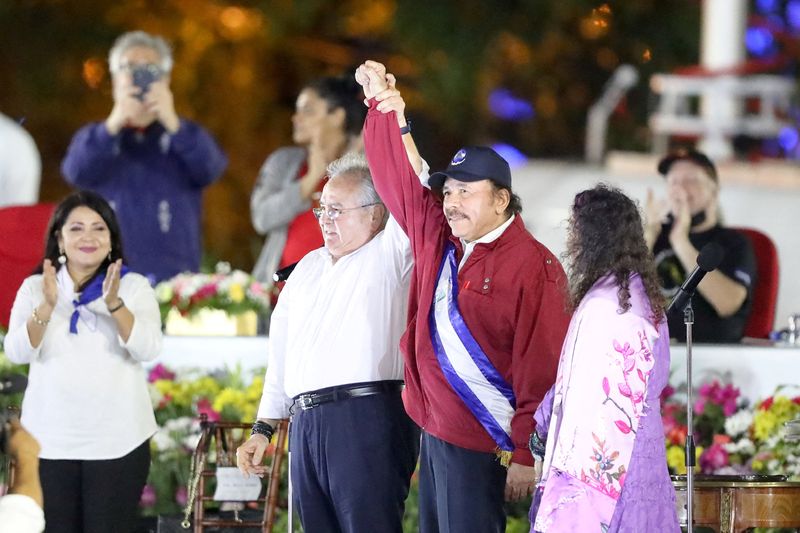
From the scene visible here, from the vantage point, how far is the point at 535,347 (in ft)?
16.0

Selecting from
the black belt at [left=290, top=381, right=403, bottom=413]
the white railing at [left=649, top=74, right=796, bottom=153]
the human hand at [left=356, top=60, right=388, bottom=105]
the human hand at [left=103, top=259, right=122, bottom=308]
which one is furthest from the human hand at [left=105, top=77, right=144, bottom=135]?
the white railing at [left=649, top=74, right=796, bottom=153]

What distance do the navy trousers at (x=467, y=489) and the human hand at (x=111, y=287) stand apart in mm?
1395

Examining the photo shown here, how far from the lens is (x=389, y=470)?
514cm

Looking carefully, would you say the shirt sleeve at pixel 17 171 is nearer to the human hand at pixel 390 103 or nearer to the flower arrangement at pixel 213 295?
the flower arrangement at pixel 213 295

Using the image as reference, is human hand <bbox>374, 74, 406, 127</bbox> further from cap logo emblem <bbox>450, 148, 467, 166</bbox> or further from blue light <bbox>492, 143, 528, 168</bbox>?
blue light <bbox>492, 143, 528, 168</bbox>

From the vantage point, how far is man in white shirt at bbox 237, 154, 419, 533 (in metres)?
5.11

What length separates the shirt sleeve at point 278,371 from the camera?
215 inches

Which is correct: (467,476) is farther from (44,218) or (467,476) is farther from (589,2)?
(589,2)

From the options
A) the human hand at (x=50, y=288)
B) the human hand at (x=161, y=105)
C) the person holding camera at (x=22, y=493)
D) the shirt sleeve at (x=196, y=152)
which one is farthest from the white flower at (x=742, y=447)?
the person holding camera at (x=22, y=493)

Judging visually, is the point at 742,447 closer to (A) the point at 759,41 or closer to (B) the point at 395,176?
(B) the point at 395,176

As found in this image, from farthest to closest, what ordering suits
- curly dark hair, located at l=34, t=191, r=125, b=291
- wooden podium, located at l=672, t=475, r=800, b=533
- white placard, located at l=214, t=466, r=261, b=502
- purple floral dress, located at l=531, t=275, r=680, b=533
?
white placard, located at l=214, t=466, r=261, b=502
curly dark hair, located at l=34, t=191, r=125, b=291
wooden podium, located at l=672, t=475, r=800, b=533
purple floral dress, located at l=531, t=275, r=680, b=533

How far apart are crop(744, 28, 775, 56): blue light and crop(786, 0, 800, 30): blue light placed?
25 cm

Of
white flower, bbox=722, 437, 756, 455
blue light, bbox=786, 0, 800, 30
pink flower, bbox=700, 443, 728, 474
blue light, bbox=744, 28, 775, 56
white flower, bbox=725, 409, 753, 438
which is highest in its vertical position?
A: blue light, bbox=786, 0, 800, 30

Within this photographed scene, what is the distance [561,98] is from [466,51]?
147 centimetres
